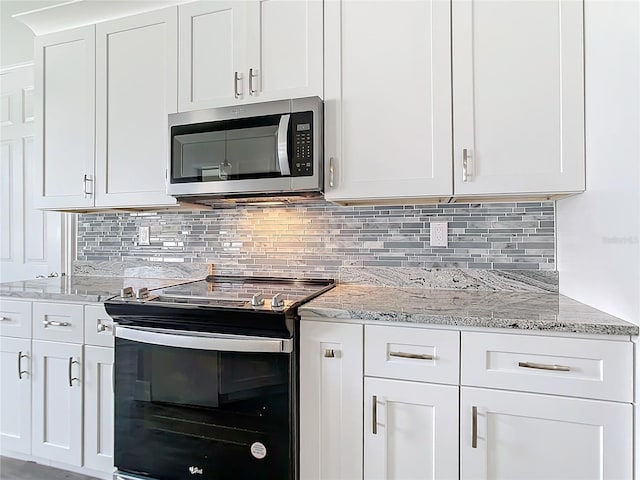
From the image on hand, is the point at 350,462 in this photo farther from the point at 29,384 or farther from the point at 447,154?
the point at 29,384

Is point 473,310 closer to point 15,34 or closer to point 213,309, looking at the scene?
point 213,309

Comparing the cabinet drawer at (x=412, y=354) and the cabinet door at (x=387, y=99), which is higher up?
the cabinet door at (x=387, y=99)

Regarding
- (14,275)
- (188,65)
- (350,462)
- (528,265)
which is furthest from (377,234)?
(14,275)

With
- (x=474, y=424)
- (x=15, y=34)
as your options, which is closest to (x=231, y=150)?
(x=474, y=424)

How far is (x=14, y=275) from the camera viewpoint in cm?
271

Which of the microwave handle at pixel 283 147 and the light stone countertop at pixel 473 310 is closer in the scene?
the light stone countertop at pixel 473 310

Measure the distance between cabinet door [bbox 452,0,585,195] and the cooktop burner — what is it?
850 millimetres

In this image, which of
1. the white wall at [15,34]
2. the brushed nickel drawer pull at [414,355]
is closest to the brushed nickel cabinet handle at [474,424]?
the brushed nickel drawer pull at [414,355]

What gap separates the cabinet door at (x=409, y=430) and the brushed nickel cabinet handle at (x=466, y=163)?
2.63 feet

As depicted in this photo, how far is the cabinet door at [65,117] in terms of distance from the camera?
81.6 inches

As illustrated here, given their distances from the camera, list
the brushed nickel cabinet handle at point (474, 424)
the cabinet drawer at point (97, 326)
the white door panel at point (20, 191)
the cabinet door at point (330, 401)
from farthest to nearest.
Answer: the white door panel at point (20, 191) < the cabinet drawer at point (97, 326) < the cabinet door at point (330, 401) < the brushed nickel cabinet handle at point (474, 424)

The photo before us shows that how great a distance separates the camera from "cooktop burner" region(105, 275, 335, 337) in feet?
4.48

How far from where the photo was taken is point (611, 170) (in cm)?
123

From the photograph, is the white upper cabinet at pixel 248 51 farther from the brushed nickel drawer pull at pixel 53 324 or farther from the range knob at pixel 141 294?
the brushed nickel drawer pull at pixel 53 324
